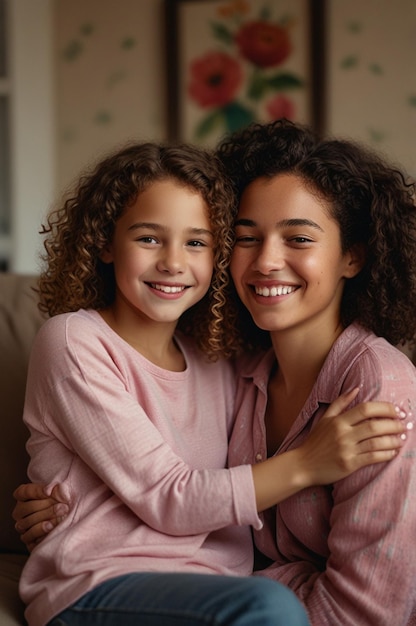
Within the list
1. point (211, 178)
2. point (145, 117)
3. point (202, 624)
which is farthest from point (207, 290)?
point (145, 117)

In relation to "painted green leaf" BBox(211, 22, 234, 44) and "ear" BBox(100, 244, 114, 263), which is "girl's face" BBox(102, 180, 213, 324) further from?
"painted green leaf" BBox(211, 22, 234, 44)

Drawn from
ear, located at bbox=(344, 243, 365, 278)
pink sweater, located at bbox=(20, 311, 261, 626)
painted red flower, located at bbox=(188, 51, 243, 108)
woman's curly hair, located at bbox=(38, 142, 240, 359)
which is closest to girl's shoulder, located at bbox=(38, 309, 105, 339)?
pink sweater, located at bbox=(20, 311, 261, 626)

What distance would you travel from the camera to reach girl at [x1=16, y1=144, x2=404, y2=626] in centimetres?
137

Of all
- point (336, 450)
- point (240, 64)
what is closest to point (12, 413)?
point (336, 450)

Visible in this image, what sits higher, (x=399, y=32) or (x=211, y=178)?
(x=399, y=32)

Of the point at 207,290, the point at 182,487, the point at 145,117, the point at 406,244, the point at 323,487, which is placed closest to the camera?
the point at 182,487

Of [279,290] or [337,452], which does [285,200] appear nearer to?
[279,290]

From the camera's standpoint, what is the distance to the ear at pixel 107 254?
1693 millimetres

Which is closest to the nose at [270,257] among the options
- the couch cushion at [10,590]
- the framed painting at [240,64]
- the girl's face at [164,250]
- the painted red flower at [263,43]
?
the girl's face at [164,250]

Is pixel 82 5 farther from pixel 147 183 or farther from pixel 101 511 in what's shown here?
pixel 101 511

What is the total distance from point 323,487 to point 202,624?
384 mm

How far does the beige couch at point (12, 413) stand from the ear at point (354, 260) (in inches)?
30.6

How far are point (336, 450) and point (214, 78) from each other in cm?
247

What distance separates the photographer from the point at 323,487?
4.95ft
